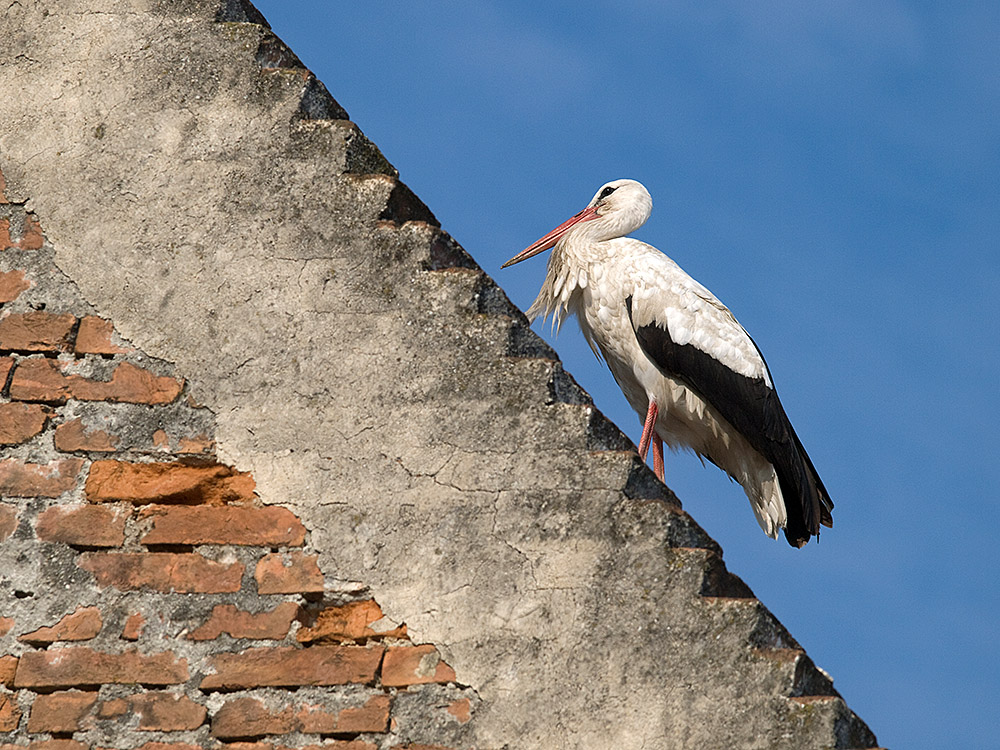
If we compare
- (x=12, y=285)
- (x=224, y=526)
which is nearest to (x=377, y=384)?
(x=224, y=526)

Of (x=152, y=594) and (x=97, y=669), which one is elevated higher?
(x=152, y=594)

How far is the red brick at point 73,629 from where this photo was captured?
4098 millimetres

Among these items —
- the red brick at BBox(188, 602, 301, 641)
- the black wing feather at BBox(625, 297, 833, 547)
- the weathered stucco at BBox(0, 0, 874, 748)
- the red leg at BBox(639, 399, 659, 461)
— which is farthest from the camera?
the red leg at BBox(639, 399, 659, 461)

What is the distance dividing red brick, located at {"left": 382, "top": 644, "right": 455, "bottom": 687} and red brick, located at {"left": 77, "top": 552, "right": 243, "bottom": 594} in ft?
1.66

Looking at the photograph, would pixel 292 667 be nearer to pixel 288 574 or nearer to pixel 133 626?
pixel 288 574

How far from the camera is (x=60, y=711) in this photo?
4.03 metres

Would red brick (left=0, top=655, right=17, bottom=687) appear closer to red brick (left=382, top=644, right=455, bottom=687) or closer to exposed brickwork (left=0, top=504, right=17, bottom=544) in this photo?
exposed brickwork (left=0, top=504, right=17, bottom=544)

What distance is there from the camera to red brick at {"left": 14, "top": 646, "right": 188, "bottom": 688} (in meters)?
4.05

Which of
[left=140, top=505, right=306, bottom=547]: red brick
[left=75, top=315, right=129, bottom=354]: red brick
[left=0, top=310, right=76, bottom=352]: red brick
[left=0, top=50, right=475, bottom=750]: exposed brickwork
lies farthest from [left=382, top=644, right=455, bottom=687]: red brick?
[left=0, top=310, right=76, bottom=352]: red brick

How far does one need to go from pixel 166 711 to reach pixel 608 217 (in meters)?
5.03

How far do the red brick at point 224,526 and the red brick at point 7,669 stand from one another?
498 millimetres

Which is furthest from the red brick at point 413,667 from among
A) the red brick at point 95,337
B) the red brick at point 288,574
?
the red brick at point 95,337

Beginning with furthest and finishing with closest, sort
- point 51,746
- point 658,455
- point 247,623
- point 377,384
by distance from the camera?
point 658,455 → point 377,384 → point 247,623 → point 51,746

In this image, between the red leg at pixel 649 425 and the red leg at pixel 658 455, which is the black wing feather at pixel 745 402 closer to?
the red leg at pixel 649 425
